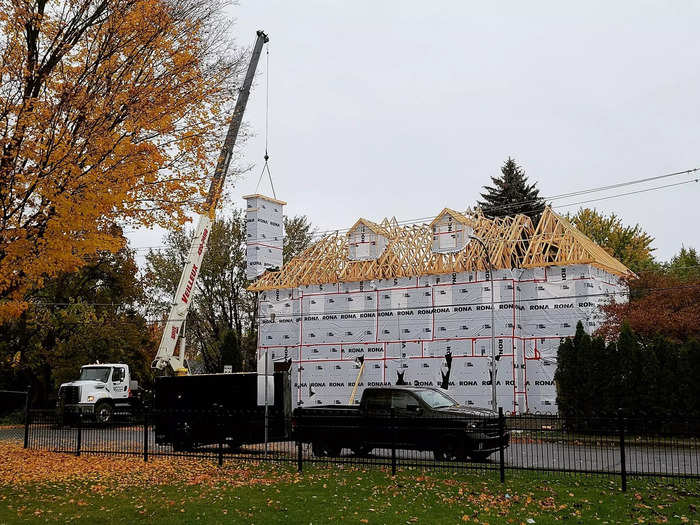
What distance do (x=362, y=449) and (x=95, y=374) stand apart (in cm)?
2074

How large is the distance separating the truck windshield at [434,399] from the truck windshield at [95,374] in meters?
20.6

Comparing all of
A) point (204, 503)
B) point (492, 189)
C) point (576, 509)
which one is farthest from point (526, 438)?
point (492, 189)

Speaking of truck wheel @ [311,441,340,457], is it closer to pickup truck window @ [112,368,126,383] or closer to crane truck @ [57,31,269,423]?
crane truck @ [57,31,269,423]

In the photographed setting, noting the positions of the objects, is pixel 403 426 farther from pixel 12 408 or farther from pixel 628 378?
pixel 12 408

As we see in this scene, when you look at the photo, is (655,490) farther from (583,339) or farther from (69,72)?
(583,339)

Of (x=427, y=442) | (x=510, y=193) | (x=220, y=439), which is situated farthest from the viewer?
(x=510, y=193)

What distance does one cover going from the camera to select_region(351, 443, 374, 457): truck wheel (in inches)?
635

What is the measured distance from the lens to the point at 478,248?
3522cm

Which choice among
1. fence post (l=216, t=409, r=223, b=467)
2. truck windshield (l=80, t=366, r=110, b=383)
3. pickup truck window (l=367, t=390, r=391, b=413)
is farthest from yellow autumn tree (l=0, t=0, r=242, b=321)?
truck windshield (l=80, t=366, r=110, b=383)

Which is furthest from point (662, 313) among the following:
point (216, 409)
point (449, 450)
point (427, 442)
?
point (216, 409)

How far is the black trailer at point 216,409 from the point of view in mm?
18422

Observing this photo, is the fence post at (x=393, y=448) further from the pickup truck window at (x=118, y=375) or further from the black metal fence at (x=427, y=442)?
the pickup truck window at (x=118, y=375)

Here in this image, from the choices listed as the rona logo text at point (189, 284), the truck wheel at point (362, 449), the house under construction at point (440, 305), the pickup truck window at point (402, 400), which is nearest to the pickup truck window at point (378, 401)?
the pickup truck window at point (402, 400)

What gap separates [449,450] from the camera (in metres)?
15.2
